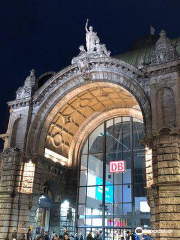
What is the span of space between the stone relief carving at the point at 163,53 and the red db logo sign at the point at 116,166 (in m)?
9.93

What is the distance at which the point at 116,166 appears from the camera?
1028 inches

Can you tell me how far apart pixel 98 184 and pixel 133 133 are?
19.4 feet

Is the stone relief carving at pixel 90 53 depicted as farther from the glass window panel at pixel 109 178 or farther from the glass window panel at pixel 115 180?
the glass window panel at pixel 109 178

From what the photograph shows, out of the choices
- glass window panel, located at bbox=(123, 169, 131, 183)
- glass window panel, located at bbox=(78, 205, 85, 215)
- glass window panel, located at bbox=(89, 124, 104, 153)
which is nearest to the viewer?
glass window panel, located at bbox=(123, 169, 131, 183)

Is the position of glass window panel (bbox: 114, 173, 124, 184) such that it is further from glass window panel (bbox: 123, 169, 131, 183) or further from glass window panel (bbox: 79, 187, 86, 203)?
glass window panel (bbox: 79, 187, 86, 203)

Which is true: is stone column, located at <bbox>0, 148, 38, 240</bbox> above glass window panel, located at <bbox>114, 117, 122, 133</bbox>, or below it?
below

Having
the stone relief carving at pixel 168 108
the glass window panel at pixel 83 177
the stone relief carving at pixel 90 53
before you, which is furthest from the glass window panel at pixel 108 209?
the stone relief carving at pixel 90 53

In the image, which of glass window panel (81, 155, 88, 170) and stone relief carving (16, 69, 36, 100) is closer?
stone relief carving (16, 69, 36, 100)

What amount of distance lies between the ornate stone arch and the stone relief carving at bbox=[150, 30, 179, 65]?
1783 millimetres

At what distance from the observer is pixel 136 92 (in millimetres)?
21328

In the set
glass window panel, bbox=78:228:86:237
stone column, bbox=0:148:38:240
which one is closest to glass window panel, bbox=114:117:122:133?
stone column, bbox=0:148:38:240

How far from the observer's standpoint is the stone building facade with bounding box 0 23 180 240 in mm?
17045

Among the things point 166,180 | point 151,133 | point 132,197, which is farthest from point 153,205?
point 132,197

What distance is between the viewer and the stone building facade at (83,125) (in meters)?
17.0
